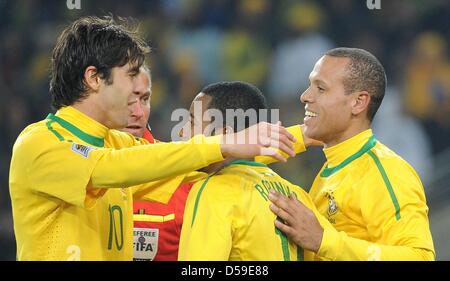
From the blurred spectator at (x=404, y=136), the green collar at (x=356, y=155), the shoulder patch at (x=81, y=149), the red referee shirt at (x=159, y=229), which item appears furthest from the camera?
the blurred spectator at (x=404, y=136)

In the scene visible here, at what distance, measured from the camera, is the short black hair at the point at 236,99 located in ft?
9.20

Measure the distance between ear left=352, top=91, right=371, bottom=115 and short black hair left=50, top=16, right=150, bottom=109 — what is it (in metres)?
0.88

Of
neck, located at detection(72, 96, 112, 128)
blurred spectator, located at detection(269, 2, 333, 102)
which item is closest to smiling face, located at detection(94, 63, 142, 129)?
neck, located at detection(72, 96, 112, 128)

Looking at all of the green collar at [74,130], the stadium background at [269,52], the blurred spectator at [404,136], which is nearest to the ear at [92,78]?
the green collar at [74,130]

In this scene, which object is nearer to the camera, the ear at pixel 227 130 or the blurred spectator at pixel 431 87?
the ear at pixel 227 130

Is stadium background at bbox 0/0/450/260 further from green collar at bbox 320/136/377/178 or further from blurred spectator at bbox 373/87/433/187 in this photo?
green collar at bbox 320/136/377/178

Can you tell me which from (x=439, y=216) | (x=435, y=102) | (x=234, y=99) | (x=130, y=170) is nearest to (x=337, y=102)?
(x=234, y=99)

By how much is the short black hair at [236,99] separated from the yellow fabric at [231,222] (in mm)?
230

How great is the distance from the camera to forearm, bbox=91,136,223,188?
8.32 ft

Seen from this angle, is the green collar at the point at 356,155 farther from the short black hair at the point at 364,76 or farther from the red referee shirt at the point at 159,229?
the red referee shirt at the point at 159,229

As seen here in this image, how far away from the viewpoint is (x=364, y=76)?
10.6 feet

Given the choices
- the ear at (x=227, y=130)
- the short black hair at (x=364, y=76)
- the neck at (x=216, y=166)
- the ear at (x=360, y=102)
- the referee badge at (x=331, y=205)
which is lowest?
the referee badge at (x=331, y=205)

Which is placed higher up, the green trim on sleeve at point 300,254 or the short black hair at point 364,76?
the short black hair at point 364,76

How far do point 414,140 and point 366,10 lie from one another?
1.37 m
